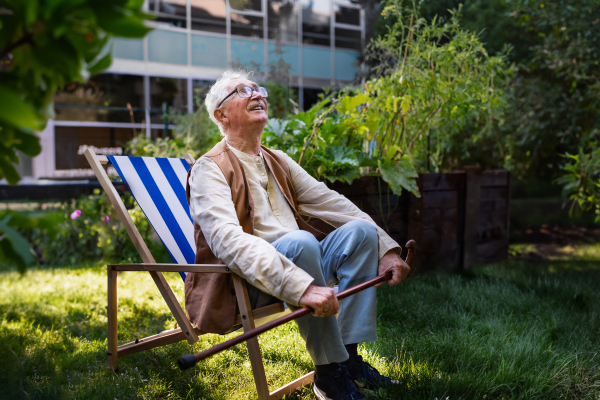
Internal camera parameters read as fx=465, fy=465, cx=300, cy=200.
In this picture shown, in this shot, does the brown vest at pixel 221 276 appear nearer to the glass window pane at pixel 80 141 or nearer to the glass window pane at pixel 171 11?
the glass window pane at pixel 171 11

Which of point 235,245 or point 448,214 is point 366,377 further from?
point 448,214

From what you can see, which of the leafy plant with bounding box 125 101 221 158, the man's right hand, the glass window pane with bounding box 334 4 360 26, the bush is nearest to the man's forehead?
the man's right hand

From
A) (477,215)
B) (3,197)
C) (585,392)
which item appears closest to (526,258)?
(477,215)

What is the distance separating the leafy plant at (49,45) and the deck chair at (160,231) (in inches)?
42.8

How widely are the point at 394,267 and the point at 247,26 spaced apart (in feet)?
24.2

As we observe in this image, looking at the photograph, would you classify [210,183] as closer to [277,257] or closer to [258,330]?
[277,257]

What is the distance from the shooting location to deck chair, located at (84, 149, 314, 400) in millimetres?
1919

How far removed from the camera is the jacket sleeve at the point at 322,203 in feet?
7.25

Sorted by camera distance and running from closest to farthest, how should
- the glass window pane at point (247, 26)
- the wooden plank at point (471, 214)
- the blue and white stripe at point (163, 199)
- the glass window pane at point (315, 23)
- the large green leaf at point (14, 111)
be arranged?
the large green leaf at point (14, 111)
the blue and white stripe at point (163, 199)
the wooden plank at point (471, 214)
the glass window pane at point (247, 26)
the glass window pane at point (315, 23)

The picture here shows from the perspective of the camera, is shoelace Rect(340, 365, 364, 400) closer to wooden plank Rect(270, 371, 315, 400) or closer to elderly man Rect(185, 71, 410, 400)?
elderly man Rect(185, 71, 410, 400)

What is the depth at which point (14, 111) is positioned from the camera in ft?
2.17

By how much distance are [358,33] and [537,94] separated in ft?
13.1

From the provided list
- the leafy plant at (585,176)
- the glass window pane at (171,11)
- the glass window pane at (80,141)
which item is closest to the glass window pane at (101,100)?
the glass window pane at (80,141)

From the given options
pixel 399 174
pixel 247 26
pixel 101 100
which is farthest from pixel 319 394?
pixel 101 100
